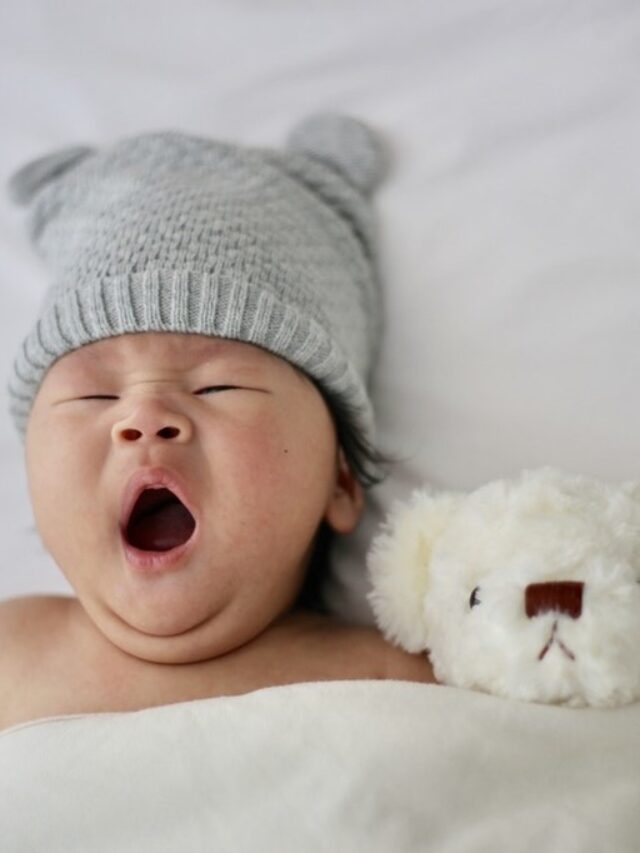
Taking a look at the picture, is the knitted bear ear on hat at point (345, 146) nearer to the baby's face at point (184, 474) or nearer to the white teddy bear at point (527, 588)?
the baby's face at point (184, 474)

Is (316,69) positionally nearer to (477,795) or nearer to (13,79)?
(13,79)

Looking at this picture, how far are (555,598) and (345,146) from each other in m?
0.75

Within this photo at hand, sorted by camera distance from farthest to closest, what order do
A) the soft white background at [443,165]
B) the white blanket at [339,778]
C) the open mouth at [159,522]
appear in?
the soft white background at [443,165] < the open mouth at [159,522] < the white blanket at [339,778]

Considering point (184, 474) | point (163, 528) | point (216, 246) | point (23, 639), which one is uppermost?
point (216, 246)

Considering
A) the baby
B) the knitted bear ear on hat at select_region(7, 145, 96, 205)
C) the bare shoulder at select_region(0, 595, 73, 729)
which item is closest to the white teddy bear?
the baby

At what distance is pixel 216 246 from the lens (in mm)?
1129

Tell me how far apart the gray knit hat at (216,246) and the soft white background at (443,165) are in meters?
0.07

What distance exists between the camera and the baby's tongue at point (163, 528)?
1133mm

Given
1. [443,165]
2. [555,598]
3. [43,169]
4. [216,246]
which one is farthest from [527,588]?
[43,169]

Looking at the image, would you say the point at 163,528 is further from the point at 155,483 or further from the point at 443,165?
the point at 443,165

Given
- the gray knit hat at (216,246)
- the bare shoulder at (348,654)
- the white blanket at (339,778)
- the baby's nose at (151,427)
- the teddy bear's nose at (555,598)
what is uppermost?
the gray knit hat at (216,246)

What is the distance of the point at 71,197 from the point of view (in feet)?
4.48

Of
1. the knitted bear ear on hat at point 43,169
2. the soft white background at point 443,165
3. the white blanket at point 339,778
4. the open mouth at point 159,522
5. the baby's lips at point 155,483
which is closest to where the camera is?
the white blanket at point 339,778

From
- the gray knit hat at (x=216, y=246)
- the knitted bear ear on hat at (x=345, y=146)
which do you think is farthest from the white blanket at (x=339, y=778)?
the knitted bear ear on hat at (x=345, y=146)
